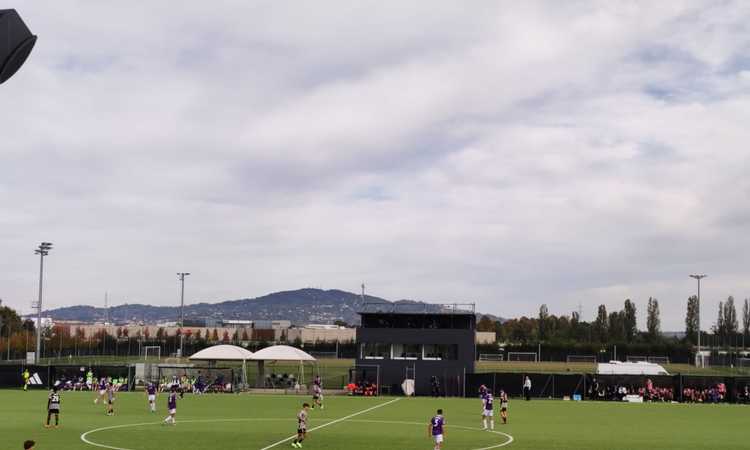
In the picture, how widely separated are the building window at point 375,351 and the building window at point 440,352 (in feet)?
10.6

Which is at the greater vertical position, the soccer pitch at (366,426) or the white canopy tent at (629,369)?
the white canopy tent at (629,369)

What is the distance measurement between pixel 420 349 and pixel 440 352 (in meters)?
1.74

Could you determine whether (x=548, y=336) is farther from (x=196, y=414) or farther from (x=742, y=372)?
(x=196, y=414)

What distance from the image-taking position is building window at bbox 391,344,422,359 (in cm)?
7556

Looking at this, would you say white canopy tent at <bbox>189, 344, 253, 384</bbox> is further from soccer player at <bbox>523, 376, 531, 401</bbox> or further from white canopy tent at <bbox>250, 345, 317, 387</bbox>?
soccer player at <bbox>523, 376, 531, 401</bbox>

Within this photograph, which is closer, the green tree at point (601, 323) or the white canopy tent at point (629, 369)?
the white canopy tent at point (629, 369)

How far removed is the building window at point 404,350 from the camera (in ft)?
248

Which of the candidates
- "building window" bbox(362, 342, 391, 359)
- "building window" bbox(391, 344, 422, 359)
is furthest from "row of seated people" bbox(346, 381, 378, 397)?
"building window" bbox(391, 344, 422, 359)

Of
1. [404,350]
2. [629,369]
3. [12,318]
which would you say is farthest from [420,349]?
[12,318]

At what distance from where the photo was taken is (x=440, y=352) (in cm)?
7519

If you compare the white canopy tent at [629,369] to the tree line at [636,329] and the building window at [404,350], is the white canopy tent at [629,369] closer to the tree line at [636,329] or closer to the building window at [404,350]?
the building window at [404,350]

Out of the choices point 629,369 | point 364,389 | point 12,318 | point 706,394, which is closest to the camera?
point 706,394

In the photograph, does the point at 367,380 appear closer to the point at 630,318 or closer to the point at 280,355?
the point at 280,355

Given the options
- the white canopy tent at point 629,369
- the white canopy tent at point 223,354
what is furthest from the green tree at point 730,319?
the white canopy tent at point 223,354
